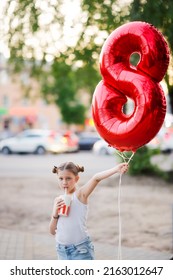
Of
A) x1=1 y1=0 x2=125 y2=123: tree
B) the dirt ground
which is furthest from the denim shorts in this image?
x1=1 y1=0 x2=125 y2=123: tree

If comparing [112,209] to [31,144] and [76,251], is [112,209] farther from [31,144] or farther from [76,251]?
[31,144]

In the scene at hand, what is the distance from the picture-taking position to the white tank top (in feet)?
13.9

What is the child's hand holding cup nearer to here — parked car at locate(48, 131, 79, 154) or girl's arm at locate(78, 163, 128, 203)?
girl's arm at locate(78, 163, 128, 203)

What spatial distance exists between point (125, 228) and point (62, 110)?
112 feet

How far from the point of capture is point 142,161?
15.4 m

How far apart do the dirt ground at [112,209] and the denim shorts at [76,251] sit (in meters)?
3.51

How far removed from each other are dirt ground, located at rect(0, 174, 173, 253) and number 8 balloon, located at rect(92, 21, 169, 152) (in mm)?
3699

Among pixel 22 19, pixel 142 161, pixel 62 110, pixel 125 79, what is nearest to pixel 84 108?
pixel 62 110

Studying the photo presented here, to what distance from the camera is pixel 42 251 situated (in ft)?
23.8

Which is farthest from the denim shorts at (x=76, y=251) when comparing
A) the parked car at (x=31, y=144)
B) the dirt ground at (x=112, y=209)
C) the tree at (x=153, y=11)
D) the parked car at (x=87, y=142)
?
the parked car at (x=87, y=142)

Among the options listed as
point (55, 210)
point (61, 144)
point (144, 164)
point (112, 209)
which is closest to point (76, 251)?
point (55, 210)

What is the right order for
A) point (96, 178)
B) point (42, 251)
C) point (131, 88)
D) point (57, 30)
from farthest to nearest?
point (57, 30)
point (42, 251)
point (131, 88)
point (96, 178)

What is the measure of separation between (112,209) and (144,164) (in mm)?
4604

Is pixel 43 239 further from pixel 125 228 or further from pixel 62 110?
pixel 62 110
